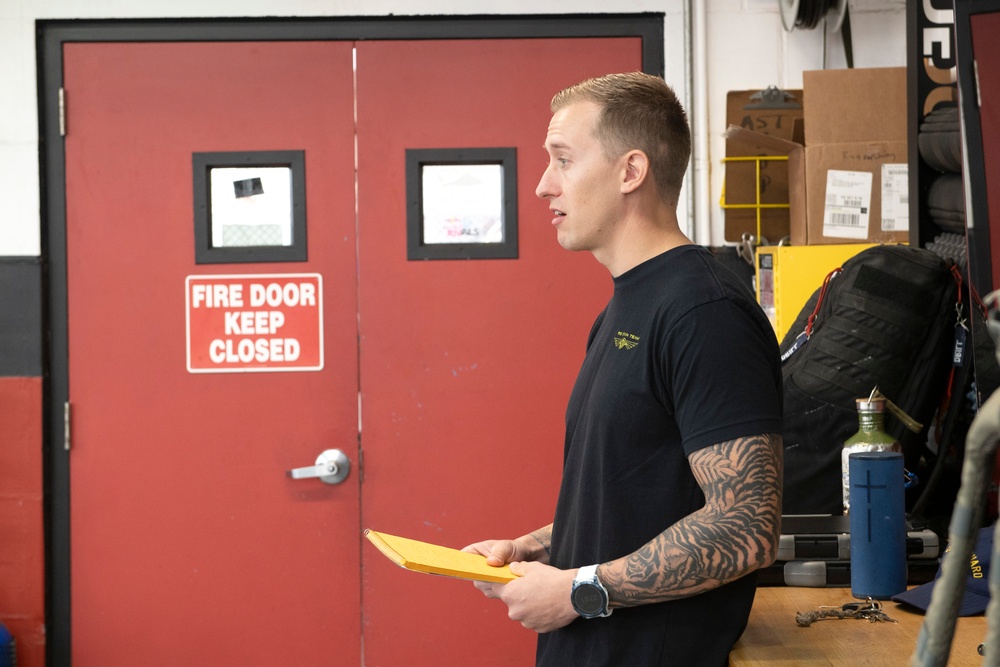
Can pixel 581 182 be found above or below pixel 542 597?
above

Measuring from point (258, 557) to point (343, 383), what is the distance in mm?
522

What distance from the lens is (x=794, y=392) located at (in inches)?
79.8

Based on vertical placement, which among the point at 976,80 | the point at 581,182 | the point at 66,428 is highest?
the point at 976,80

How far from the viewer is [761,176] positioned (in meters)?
2.65

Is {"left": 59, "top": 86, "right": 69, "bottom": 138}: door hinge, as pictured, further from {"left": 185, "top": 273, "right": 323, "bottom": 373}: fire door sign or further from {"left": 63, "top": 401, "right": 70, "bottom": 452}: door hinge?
{"left": 63, "top": 401, "right": 70, "bottom": 452}: door hinge

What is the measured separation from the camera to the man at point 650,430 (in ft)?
3.76

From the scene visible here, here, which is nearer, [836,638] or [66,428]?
[836,638]

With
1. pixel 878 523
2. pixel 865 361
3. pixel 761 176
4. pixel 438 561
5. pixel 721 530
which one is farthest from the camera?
pixel 761 176

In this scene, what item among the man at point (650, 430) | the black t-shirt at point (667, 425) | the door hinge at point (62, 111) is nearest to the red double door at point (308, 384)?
the door hinge at point (62, 111)

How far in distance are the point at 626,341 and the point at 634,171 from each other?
249 millimetres

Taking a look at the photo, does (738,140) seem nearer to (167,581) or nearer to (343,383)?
(343,383)

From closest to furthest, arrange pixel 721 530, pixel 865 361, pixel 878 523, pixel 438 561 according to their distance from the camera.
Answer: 1. pixel 721 530
2. pixel 438 561
3. pixel 878 523
4. pixel 865 361

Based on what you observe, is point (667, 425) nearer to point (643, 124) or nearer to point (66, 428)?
point (643, 124)

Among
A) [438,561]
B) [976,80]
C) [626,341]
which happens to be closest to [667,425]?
[626,341]
